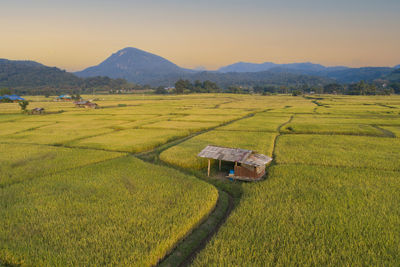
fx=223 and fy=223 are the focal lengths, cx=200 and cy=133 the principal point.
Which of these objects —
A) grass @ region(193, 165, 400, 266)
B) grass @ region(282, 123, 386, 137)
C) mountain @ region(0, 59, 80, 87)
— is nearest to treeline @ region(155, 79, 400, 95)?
mountain @ region(0, 59, 80, 87)

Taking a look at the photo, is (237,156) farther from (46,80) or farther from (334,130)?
(46,80)

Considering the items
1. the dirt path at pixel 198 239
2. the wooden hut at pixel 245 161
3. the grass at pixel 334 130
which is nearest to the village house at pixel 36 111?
the wooden hut at pixel 245 161

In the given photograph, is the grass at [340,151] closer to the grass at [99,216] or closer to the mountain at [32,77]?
the grass at [99,216]

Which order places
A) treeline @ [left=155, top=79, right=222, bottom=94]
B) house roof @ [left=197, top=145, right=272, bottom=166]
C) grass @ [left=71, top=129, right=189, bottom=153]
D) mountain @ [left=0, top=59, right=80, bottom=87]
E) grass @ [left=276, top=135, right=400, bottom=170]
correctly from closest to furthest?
house roof @ [left=197, top=145, right=272, bottom=166] < grass @ [left=276, top=135, right=400, bottom=170] < grass @ [left=71, top=129, right=189, bottom=153] < treeline @ [left=155, top=79, right=222, bottom=94] < mountain @ [left=0, top=59, right=80, bottom=87]

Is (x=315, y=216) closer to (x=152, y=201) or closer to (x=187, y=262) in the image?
(x=187, y=262)

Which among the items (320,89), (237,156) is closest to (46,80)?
(320,89)

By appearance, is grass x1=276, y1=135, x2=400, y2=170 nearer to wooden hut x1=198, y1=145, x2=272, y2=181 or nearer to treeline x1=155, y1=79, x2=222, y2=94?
wooden hut x1=198, y1=145, x2=272, y2=181

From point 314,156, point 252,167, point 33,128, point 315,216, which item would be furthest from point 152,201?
point 33,128
